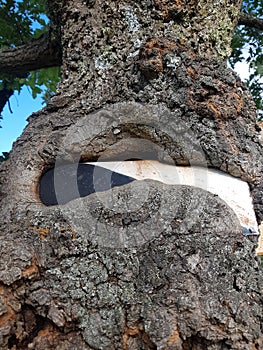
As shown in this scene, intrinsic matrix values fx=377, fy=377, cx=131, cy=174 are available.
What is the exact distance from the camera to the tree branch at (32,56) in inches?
73.4

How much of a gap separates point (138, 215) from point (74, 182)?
22 cm

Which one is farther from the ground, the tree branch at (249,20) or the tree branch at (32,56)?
the tree branch at (249,20)

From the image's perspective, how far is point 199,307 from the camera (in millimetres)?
770

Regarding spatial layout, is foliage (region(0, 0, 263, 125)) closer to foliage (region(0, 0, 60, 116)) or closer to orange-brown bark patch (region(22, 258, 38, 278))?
foliage (region(0, 0, 60, 116))

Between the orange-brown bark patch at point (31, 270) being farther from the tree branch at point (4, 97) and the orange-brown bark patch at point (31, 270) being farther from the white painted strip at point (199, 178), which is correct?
the tree branch at point (4, 97)

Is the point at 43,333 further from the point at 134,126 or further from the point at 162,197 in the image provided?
the point at 134,126

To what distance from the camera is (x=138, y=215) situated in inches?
33.6

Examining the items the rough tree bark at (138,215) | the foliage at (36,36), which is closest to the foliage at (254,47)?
the foliage at (36,36)

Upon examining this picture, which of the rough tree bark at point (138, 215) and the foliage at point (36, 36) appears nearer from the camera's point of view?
the rough tree bark at point (138, 215)

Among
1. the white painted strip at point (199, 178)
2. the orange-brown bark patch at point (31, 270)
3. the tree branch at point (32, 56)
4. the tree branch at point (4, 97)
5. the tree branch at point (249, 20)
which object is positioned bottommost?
the orange-brown bark patch at point (31, 270)

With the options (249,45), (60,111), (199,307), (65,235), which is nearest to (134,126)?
(60,111)

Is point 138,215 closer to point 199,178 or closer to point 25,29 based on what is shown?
point 199,178

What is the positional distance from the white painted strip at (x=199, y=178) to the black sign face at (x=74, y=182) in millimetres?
31

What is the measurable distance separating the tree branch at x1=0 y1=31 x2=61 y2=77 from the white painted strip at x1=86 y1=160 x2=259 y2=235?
1039 mm
